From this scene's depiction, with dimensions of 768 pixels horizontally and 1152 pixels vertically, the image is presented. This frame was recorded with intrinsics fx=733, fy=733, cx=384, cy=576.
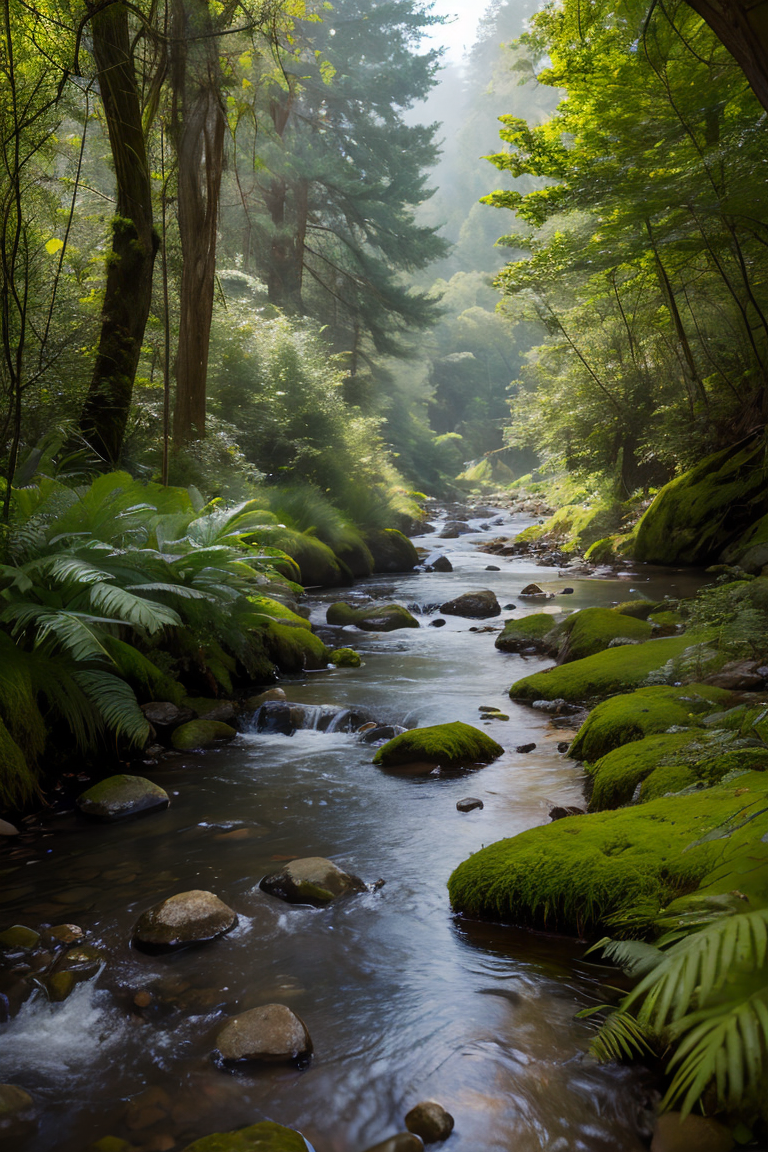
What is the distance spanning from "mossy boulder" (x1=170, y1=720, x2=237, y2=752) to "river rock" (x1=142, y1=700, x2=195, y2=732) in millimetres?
67

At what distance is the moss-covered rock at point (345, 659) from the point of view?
25.4 ft

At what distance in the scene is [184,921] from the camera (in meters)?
2.89

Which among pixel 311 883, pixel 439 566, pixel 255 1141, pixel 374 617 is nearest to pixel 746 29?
pixel 255 1141

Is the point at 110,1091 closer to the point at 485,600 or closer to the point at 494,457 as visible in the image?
the point at 485,600

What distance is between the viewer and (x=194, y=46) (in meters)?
7.70

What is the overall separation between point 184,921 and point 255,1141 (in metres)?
1.15

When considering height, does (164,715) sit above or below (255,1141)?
above

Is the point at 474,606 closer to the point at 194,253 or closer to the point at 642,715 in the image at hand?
the point at 642,715

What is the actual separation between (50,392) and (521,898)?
591cm

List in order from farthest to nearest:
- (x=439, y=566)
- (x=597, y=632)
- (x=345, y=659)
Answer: (x=439, y=566) < (x=345, y=659) < (x=597, y=632)

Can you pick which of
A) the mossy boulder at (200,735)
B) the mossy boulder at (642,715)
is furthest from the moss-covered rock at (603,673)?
the mossy boulder at (200,735)

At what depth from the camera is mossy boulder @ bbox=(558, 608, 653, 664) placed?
696 centimetres

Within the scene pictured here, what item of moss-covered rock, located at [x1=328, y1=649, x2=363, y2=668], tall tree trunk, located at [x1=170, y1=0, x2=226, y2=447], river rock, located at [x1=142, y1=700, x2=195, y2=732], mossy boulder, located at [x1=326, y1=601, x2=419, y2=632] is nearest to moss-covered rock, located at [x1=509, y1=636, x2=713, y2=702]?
moss-covered rock, located at [x1=328, y1=649, x2=363, y2=668]

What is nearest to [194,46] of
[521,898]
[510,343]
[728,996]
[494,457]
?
[521,898]
